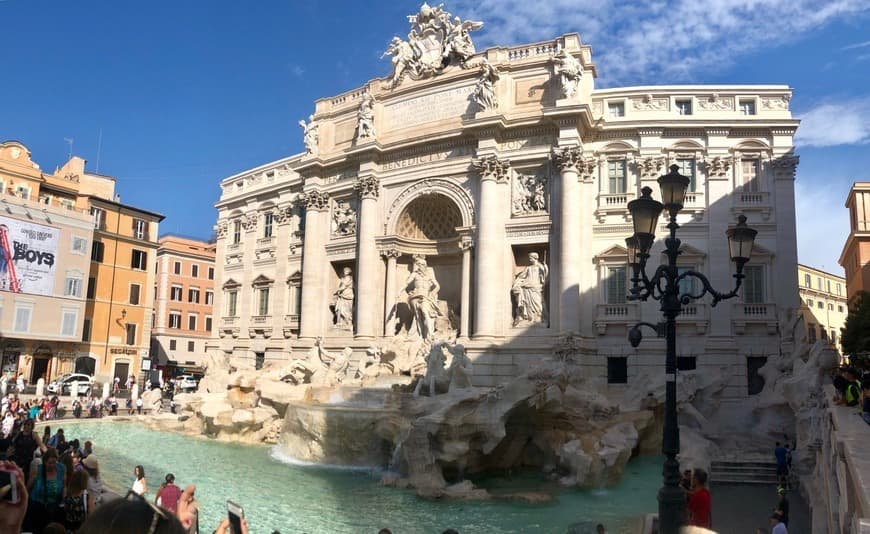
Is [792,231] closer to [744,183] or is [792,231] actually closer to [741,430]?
[744,183]

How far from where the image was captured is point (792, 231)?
75.5ft

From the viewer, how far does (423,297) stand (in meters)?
26.0

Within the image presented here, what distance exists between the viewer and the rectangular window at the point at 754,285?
23.0m

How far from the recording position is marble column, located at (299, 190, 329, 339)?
29719mm

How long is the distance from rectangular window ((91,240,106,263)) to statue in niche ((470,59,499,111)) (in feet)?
86.8

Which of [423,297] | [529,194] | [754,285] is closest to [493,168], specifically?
[529,194]

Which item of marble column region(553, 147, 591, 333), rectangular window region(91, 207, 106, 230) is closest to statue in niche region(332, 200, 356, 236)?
marble column region(553, 147, 591, 333)

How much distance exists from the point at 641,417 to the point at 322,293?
16248mm

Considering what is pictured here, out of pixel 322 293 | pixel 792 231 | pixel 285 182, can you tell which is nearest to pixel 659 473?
pixel 792 231

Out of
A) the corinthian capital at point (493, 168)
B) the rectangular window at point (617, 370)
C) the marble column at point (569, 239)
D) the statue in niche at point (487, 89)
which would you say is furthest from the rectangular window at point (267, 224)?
the rectangular window at point (617, 370)

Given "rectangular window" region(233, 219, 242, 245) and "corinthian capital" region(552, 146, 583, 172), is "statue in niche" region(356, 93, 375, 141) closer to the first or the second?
"corinthian capital" region(552, 146, 583, 172)

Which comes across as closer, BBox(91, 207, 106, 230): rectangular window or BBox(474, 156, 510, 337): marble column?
BBox(474, 156, 510, 337): marble column

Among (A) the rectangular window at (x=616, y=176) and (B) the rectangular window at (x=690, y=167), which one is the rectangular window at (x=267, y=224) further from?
(B) the rectangular window at (x=690, y=167)

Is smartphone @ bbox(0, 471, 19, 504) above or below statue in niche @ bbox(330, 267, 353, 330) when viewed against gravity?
below
